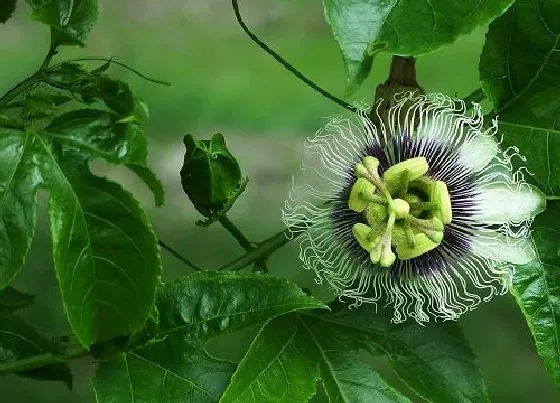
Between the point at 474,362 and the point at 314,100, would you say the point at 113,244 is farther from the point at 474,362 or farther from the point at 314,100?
the point at 314,100

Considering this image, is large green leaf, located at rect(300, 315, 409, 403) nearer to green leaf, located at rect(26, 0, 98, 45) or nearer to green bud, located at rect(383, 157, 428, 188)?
green bud, located at rect(383, 157, 428, 188)

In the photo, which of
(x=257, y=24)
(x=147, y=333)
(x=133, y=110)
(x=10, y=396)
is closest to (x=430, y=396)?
(x=147, y=333)

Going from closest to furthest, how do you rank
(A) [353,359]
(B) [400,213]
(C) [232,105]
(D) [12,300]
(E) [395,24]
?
(E) [395,24] < (B) [400,213] < (A) [353,359] < (D) [12,300] < (C) [232,105]

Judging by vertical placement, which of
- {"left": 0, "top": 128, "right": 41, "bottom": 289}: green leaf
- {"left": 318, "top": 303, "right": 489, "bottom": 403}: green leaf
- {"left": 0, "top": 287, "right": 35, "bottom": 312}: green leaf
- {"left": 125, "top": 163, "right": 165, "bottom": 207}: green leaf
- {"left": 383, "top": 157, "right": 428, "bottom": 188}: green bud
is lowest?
{"left": 0, "top": 287, "right": 35, "bottom": 312}: green leaf

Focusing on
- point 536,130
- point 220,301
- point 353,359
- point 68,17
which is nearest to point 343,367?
point 353,359

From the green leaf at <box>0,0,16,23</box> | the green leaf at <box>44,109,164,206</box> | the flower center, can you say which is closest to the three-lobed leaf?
the flower center

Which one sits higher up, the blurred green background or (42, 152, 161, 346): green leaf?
the blurred green background

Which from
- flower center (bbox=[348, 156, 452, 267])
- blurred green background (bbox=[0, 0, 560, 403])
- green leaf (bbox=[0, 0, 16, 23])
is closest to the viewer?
flower center (bbox=[348, 156, 452, 267])

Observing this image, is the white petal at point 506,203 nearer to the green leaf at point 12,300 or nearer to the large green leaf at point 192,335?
the large green leaf at point 192,335

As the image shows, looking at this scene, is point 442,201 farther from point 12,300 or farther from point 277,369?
point 12,300
